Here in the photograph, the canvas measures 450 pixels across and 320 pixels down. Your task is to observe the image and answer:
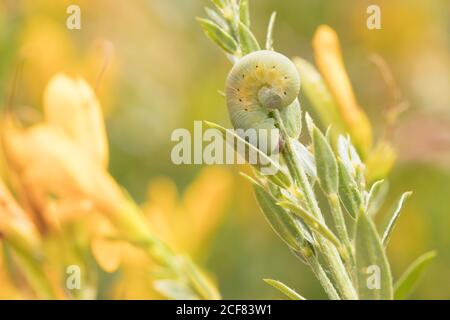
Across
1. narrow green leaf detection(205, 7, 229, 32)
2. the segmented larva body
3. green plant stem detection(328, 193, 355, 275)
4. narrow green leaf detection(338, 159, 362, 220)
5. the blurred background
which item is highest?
the blurred background

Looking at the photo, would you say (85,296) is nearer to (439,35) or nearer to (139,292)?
(139,292)

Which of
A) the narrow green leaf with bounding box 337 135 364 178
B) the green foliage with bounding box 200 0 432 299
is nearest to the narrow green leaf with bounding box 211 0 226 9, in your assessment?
the green foliage with bounding box 200 0 432 299

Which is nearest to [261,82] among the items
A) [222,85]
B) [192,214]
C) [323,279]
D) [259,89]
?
[259,89]

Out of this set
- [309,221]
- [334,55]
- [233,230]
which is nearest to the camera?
[309,221]

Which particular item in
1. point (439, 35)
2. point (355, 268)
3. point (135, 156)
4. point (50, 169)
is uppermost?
point (439, 35)

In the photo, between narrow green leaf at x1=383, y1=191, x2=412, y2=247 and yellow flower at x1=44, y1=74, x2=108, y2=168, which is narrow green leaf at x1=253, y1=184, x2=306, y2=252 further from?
yellow flower at x1=44, y1=74, x2=108, y2=168

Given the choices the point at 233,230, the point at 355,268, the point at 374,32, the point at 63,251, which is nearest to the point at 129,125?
the point at 233,230
